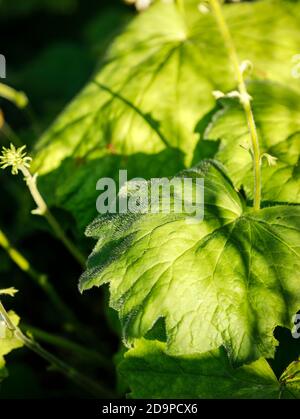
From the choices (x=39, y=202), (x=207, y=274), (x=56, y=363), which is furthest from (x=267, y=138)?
(x=56, y=363)

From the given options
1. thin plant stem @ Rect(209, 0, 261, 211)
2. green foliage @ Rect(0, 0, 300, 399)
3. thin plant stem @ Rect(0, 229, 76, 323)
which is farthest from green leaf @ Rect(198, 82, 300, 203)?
thin plant stem @ Rect(0, 229, 76, 323)

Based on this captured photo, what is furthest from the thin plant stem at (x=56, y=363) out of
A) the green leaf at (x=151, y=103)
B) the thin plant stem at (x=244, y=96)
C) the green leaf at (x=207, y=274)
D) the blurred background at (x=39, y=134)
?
the thin plant stem at (x=244, y=96)

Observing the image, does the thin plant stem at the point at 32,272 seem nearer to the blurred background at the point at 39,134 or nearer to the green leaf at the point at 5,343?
the blurred background at the point at 39,134

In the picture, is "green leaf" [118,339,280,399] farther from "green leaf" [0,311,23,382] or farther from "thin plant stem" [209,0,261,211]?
"thin plant stem" [209,0,261,211]

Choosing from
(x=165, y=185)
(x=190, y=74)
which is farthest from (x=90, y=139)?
(x=165, y=185)

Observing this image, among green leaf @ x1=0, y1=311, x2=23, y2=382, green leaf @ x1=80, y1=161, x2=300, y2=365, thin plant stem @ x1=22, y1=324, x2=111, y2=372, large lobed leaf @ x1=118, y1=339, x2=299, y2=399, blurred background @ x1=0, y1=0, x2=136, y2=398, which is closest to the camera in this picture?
green leaf @ x1=80, y1=161, x2=300, y2=365

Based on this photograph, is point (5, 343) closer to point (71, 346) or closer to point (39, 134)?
point (71, 346)
